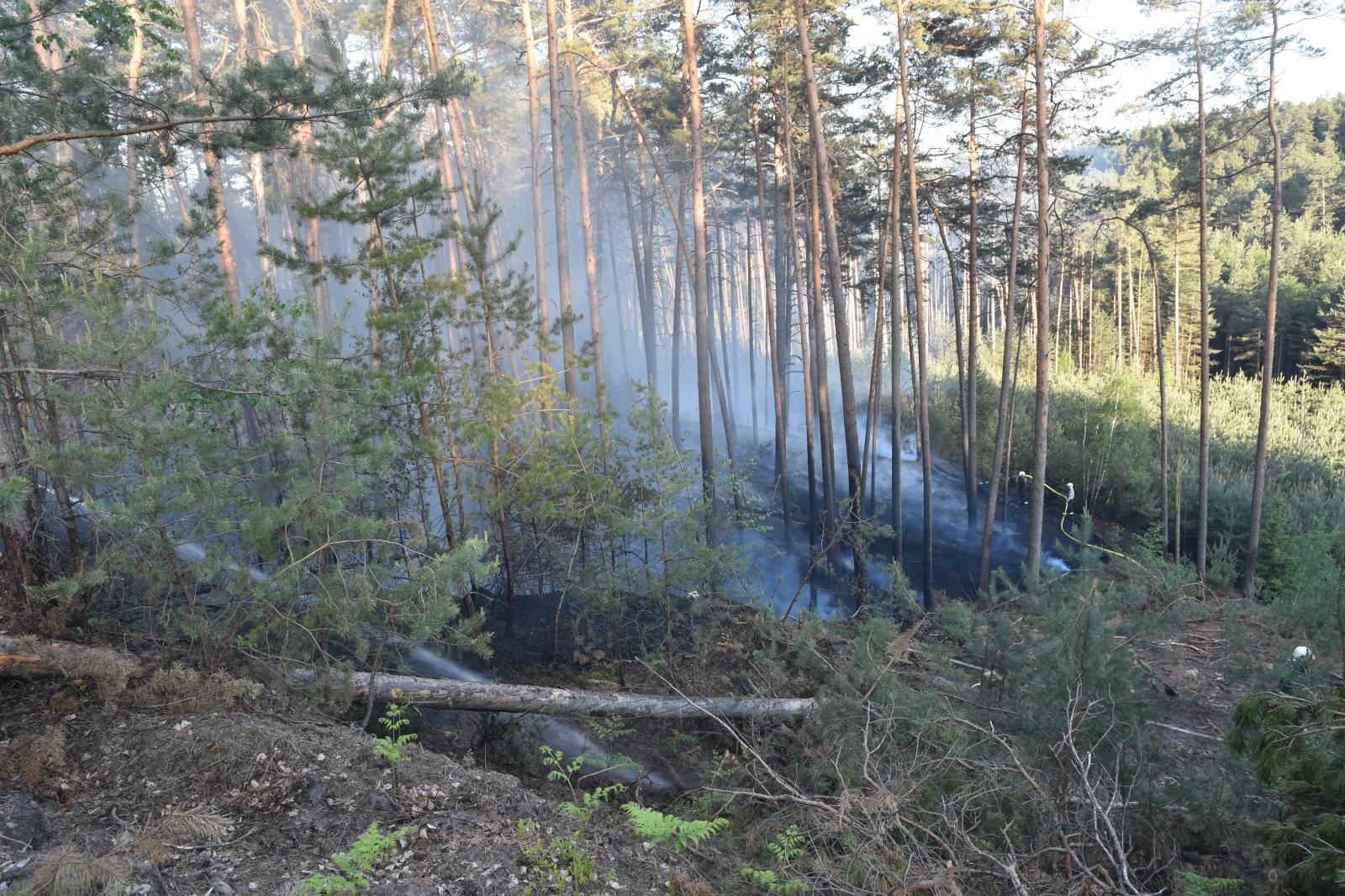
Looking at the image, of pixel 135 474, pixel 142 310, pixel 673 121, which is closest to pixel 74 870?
pixel 135 474

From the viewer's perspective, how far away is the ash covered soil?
3344 millimetres

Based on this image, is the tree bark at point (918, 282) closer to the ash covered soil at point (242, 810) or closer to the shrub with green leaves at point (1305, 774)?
the shrub with green leaves at point (1305, 774)

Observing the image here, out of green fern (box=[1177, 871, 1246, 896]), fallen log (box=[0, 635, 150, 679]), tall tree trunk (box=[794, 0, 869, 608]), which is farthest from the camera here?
tall tree trunk (box=[794, 0, 869, 608])

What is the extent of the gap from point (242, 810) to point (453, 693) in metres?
2.27

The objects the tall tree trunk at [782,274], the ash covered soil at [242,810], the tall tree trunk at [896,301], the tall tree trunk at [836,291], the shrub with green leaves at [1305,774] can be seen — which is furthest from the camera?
the tall tree trunk at [782,274]

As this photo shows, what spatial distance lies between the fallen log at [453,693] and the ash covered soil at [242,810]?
0.22m

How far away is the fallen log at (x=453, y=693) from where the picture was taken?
468cm

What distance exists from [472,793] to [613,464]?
17.5ft

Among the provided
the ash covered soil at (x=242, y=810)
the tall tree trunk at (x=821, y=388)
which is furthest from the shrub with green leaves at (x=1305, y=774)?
the tall tree trunk at (x=821, y=388)

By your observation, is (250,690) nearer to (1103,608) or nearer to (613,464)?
(613,464)

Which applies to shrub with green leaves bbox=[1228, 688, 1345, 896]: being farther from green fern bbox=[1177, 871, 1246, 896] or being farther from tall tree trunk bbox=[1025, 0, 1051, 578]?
tall tree trunk bbox=[1025, 0, 1051, 578]

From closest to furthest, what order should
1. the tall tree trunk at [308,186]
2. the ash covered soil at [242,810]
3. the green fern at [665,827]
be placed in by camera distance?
the ash covered soil at [242,810]
the green fern at [665,827]
the tall tree trunk at [308,186]

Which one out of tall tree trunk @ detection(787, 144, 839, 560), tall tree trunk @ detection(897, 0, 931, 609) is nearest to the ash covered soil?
tall tree trunk @ detection(787, 144, 839, 560)

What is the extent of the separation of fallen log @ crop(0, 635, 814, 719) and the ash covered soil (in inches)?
8.7
